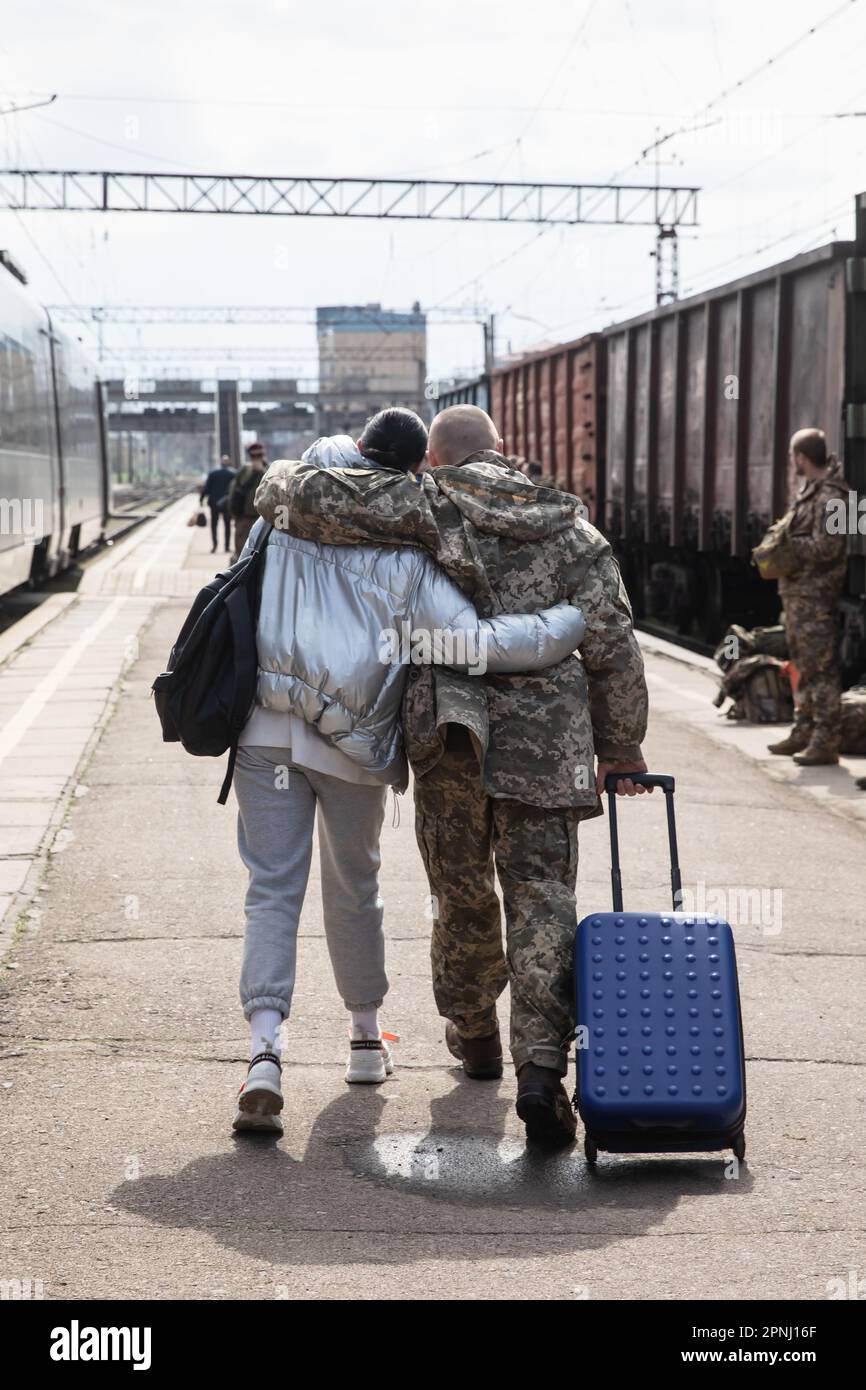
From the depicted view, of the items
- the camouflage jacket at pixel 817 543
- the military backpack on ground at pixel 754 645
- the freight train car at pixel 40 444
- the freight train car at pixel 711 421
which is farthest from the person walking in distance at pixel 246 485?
the camouflage jacket at pixel 817 543

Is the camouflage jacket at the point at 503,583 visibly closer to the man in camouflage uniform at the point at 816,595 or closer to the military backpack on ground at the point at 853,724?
the man in camouflage uniform at the point at 816,595

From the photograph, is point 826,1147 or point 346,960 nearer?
point 826,1147

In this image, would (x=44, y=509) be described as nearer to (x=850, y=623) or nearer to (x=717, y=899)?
(x=850, y=623)

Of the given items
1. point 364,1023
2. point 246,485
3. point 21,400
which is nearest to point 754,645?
point 364,1023

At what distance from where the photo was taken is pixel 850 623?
11.6 meters

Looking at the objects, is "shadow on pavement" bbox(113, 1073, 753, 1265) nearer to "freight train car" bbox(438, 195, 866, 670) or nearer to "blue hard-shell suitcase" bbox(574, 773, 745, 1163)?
"blue hard-shell suitcase" bbox(574, 773, 745, 1163)

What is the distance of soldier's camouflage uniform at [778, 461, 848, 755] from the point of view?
9.88 metres

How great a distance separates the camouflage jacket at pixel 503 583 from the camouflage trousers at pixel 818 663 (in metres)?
5.81

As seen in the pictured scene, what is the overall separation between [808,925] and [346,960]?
2.43m

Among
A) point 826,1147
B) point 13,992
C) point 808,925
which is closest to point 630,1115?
point 826,1147

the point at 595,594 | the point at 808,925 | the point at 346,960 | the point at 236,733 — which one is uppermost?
the point at 595,594

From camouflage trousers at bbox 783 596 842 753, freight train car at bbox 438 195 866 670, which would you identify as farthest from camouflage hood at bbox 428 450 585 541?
freight train car at bbox 438 195 866 670

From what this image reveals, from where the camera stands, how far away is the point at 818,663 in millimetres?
9984

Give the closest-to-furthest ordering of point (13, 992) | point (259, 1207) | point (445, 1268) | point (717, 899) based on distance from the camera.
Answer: point (445, 1268)
point (259, 1207)
point (13, 992)
point (717, 899)
